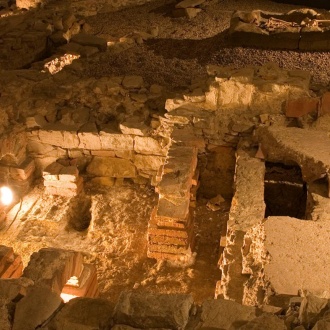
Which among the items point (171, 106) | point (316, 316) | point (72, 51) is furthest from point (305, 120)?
point (72, 51)

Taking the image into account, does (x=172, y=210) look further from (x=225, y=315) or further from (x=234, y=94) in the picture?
Result: (x=225, y=315)

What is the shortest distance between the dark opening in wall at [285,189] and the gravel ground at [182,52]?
5.36 feet

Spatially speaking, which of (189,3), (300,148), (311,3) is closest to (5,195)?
(300,148)

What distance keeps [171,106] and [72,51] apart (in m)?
3.08

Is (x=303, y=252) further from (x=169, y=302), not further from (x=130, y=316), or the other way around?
(x=130, y=316)

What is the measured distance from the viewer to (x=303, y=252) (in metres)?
3.43

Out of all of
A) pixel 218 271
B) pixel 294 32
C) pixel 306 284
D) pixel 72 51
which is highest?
pixel 294 32

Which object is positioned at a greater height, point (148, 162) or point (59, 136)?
point (59, 136)

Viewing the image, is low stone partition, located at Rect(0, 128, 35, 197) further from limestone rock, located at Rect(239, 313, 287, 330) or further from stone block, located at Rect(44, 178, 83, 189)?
limestone rock, located at Rect(239, 313, 287, 330)

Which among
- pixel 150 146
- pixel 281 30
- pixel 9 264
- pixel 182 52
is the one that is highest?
pixel 281 30

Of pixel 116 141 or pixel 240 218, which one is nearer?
pixel 240 218

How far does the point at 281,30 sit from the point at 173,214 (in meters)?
4.31

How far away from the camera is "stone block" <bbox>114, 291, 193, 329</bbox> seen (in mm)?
2312

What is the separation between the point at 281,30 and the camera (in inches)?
283
